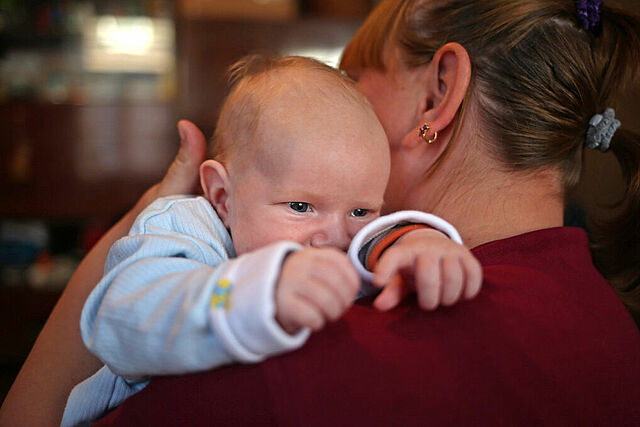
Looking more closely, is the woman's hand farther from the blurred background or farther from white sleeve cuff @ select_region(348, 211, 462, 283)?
the blurred background

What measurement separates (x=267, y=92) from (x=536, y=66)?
50cm

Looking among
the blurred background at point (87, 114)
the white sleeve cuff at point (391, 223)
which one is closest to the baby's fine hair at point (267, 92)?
the white sleeve cuff at point (391, 223)

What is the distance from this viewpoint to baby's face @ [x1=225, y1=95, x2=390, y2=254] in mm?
907

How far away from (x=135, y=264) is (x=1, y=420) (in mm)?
555

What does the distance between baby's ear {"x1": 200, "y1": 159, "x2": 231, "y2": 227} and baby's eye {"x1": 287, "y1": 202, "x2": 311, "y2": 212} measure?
5.2 inches

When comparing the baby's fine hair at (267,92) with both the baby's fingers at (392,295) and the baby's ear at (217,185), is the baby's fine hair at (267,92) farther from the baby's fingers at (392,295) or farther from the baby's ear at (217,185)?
the baby's fingers at (392,295)

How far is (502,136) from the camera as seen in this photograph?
104cm

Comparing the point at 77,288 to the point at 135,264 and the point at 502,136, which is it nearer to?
the point at 135,264

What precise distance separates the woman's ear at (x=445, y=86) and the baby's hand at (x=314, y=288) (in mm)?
536

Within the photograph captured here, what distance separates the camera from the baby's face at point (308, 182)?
907 mm

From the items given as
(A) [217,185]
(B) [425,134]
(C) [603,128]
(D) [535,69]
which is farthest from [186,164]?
(C) [603,128]

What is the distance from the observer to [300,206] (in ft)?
3.06

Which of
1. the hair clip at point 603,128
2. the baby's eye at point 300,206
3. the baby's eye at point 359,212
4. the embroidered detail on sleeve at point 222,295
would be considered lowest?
the baby's eye at point 359,212

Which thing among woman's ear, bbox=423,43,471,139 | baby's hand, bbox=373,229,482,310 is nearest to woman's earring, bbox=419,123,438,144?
woman's ear, bbox=423,43,471,139
